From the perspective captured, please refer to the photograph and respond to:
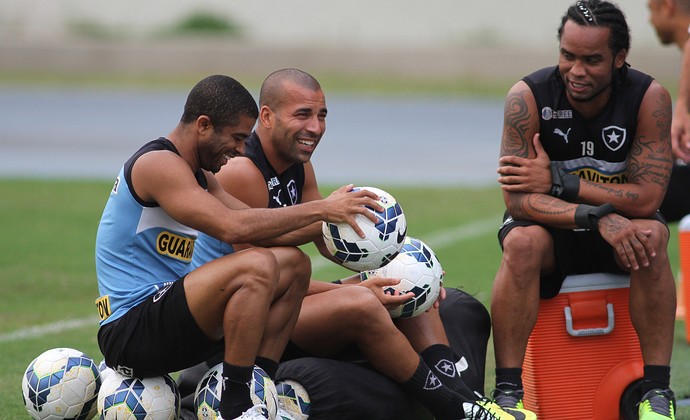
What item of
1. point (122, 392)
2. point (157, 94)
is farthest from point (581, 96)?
point (157, 94)

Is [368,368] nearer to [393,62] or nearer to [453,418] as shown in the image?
[453,418]

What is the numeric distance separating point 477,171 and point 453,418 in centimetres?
1460

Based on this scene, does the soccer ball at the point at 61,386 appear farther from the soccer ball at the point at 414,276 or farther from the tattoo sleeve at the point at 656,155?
the tattoo sleeve at the point at 656,155

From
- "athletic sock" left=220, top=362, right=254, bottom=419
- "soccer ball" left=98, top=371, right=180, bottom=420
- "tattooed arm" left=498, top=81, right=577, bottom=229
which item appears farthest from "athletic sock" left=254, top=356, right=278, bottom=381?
"tattooed arm" left=498, top=81, right=577, bottom=229

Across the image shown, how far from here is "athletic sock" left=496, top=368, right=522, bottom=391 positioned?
6027 millimetres

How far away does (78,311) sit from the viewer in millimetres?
9289

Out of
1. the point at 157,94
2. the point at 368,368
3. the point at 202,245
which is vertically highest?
the point at 202,245

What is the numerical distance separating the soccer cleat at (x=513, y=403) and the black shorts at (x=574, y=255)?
0.64 metres

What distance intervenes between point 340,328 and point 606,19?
239cm

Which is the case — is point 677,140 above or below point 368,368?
above

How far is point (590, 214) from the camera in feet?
19.8

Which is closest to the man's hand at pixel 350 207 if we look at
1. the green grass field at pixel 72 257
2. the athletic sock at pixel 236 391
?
the athletic sock at pixel 236 391

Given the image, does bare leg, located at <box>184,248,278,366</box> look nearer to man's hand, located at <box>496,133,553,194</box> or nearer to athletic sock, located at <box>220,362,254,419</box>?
athletic sock, located at <box>220,362,254,419</box>

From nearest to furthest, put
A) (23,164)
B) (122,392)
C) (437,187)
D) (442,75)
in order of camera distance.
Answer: (122,392) → (437,187) → (23,164) → (442,75)
